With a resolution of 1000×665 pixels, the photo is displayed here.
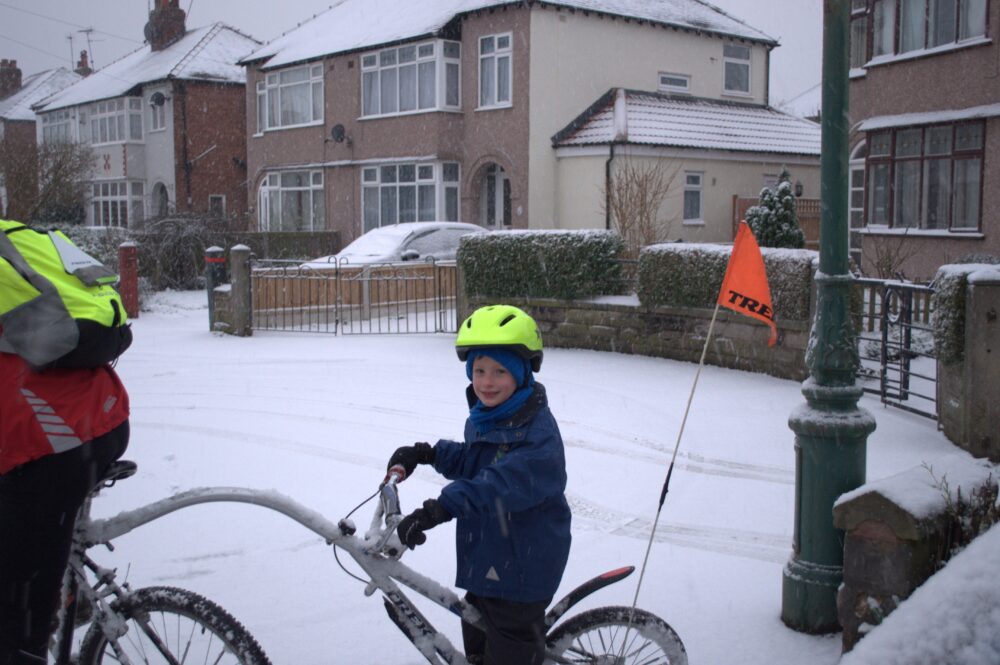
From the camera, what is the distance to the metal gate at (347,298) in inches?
639

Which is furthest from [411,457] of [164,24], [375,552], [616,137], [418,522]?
[164,24]

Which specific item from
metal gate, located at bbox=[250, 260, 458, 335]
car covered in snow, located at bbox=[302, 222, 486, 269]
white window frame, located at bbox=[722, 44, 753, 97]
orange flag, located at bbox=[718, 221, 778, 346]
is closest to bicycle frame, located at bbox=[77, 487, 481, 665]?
orange flag, located at bbox=[718, 221, 778, 346]

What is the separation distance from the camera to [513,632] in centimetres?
329

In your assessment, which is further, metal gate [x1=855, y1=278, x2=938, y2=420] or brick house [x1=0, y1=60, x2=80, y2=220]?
brick house [x1=0, y1=60, x2=80, y2=220]

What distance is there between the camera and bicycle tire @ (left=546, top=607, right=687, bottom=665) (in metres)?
3.49

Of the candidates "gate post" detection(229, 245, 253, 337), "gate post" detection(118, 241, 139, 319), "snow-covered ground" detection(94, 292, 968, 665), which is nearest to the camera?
"snow-covered ground" detection(94, 292, 968, 665)

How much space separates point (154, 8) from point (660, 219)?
30191 millimetres

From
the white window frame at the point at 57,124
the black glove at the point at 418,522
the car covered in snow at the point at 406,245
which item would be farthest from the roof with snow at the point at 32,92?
the black glove at the point at 418,522

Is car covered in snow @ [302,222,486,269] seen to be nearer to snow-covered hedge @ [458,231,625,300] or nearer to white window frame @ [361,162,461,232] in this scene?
snow-covered hedge @ [458,231,625,300]

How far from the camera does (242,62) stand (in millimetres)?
35156

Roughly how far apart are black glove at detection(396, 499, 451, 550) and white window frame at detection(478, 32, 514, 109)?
79.0ft

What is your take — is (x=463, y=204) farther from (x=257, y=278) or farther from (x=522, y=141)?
(x=257, y=278)

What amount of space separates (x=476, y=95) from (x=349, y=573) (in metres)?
25.1

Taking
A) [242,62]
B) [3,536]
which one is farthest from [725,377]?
[242,62]
